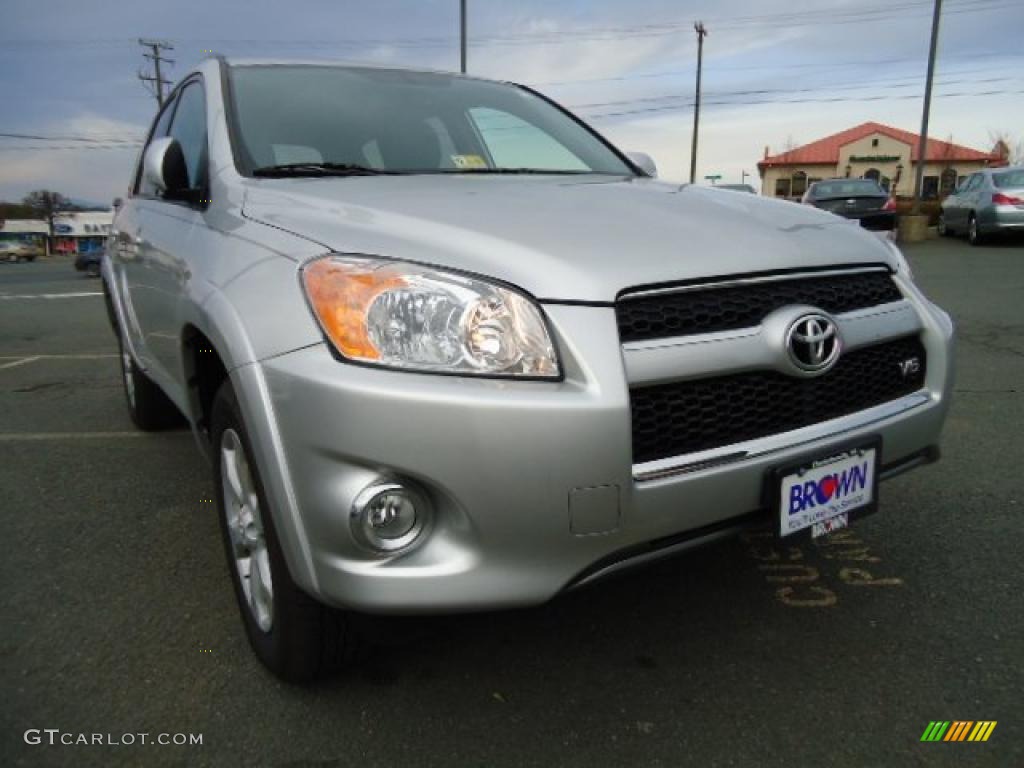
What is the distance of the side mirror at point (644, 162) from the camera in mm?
3114

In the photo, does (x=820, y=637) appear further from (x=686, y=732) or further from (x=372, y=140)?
(x=372, y=140)

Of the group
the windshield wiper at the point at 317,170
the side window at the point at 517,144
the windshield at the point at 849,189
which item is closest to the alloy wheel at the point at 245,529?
the windshield wiper at the point at 317,170

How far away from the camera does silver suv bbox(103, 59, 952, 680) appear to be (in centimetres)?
149

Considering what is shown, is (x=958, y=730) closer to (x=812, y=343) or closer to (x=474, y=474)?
(x=812, y=343)

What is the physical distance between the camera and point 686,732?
1.72 meters

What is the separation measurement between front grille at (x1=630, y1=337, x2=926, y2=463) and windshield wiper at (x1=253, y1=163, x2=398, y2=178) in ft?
4.20

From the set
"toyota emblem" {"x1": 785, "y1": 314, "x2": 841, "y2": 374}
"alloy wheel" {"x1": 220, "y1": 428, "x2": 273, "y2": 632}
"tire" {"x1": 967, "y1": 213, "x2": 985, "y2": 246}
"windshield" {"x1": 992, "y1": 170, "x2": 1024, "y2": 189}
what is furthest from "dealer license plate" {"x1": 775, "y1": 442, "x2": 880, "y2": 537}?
"tire" {"x1": 967, "y1": 213, "x2": 985, "y2": 246}

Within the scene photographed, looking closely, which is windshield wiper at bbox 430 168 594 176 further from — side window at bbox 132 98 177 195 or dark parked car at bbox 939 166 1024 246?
dark parked car at bbox 939 166 1024 246

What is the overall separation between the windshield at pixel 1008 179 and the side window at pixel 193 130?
48.0 ft

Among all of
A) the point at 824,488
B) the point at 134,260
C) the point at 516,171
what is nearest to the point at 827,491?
the point at 824,488

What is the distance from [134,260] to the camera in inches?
125

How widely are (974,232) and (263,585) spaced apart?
634 inches

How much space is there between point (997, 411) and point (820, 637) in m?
2.76

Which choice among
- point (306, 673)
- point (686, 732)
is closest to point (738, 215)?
point (686, 732)
